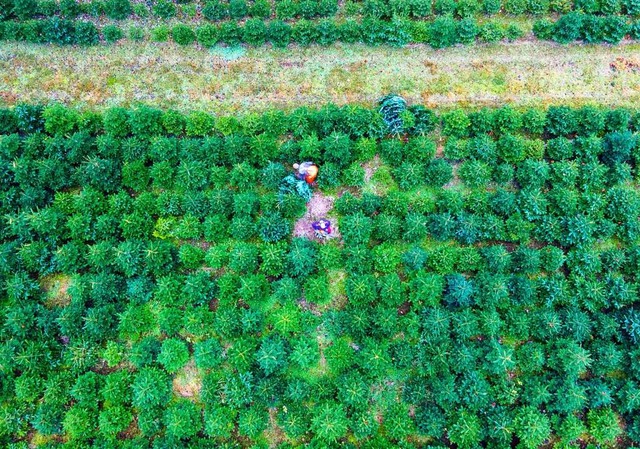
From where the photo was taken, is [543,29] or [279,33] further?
[543,29]

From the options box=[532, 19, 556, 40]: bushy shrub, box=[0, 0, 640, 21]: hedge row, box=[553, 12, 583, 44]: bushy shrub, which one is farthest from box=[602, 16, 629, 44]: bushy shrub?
box=[532, 19, 556, 40]: bushy shrub

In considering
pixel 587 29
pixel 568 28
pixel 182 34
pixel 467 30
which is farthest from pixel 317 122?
pixel 587 29

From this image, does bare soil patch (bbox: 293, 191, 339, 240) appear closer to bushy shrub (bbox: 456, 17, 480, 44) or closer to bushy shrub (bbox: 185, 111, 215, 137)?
bushy shrub (bbox: 185, 111, 215, 137)

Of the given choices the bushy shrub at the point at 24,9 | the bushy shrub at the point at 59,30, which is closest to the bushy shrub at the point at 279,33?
the bushy shrub at the point at 59,30

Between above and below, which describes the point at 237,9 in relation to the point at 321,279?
above

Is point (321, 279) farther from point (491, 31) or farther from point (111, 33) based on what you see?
point (111, 33)

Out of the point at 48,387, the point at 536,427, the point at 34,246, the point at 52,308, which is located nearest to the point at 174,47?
the point at 34,246

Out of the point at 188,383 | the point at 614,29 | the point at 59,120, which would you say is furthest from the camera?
the point at 614,29
